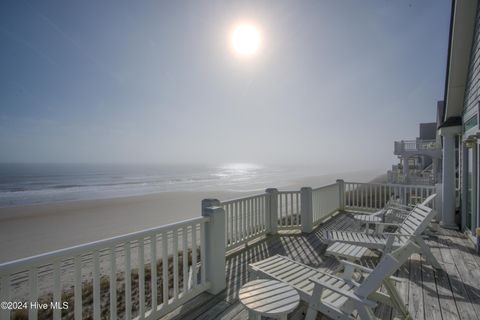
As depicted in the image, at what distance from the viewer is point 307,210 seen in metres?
5.16

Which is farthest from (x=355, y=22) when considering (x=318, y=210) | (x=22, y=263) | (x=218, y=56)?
(x=22, y=263)

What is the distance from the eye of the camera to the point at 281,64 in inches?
307

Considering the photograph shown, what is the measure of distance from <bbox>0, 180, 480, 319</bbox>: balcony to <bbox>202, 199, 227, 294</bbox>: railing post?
0.04 feet

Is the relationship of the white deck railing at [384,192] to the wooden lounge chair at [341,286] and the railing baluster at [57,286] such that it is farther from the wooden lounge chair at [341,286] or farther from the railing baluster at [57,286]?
the railing baluster at [57,286]

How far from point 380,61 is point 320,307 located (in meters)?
8.21

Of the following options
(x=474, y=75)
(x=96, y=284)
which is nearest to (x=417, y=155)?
(x=474, y=75)

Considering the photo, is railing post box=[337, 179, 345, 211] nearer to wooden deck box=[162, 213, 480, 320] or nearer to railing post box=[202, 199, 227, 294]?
wooden deck box=[162, 213, 480, 320]

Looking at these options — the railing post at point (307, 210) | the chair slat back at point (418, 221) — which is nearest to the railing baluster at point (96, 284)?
the chair slat back at point (418, 221)

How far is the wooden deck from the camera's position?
2324mm

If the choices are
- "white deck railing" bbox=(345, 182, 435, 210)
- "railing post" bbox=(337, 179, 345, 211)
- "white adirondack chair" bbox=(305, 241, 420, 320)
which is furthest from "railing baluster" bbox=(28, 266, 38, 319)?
"white deck railing" bbox=(345, 182, 435, 210)

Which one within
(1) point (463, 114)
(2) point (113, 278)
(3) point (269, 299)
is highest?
(1) point (463, 114)

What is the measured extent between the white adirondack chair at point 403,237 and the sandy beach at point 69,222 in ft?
24.0

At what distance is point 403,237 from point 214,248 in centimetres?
307

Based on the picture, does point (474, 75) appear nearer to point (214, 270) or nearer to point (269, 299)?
point (269, 299)
